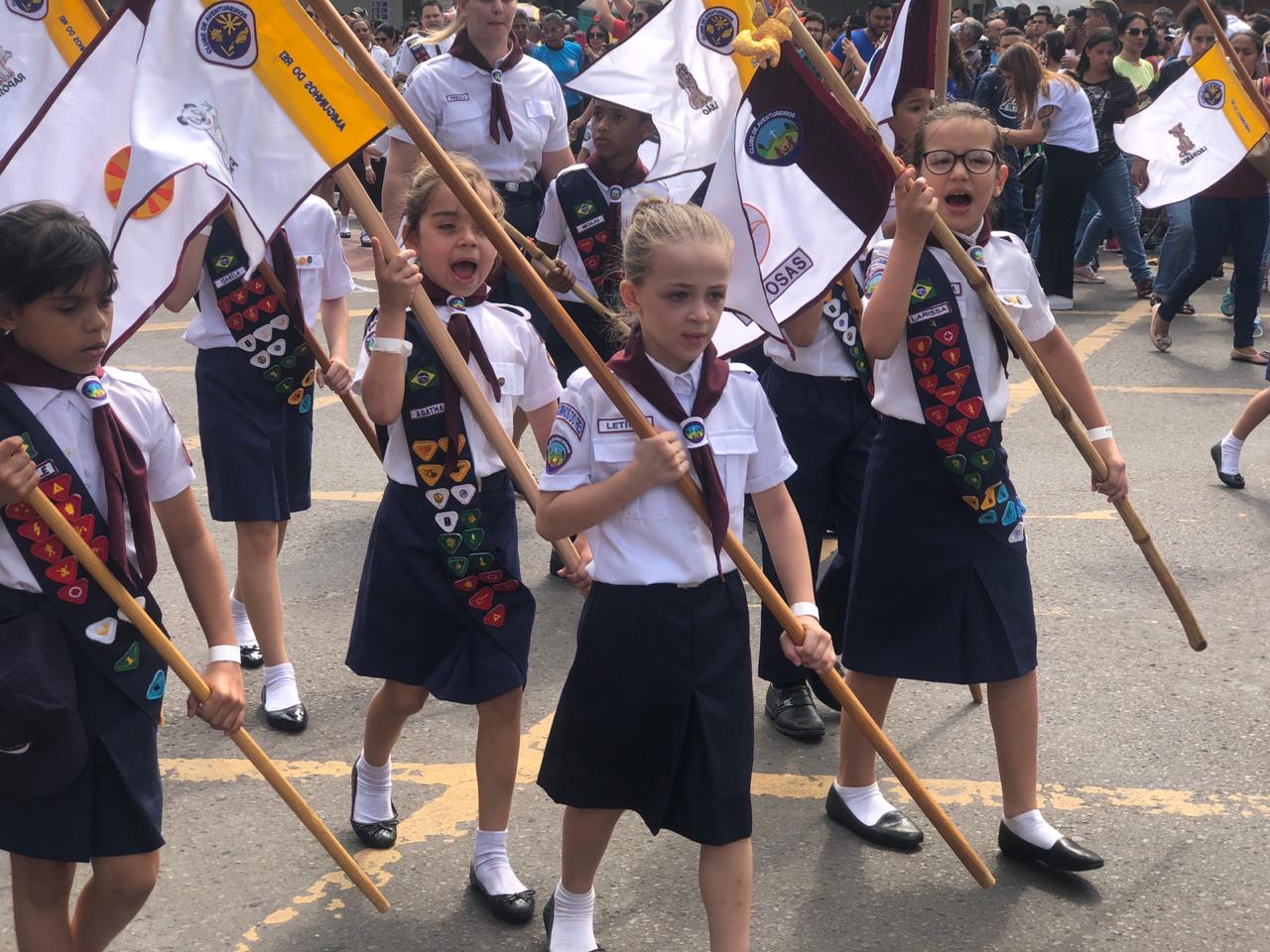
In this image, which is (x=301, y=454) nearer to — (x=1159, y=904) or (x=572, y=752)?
(x=572, y=752)

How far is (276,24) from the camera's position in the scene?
3.39 m

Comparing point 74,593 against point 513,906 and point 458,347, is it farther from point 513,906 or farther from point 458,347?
point 513,906

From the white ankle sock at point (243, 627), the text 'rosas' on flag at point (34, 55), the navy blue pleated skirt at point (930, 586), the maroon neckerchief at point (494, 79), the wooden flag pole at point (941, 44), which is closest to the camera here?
the navy blue pleated skirt at point (930, 586)

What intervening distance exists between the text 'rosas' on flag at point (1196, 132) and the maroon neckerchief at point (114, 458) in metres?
4.76

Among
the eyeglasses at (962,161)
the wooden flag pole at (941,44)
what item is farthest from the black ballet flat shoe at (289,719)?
the wooden flag pole at (941,44)

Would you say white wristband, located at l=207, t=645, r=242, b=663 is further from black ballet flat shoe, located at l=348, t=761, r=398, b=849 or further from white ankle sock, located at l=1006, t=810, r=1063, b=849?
white ankle sock, located at l=1006, t=810, r=1063, b=849

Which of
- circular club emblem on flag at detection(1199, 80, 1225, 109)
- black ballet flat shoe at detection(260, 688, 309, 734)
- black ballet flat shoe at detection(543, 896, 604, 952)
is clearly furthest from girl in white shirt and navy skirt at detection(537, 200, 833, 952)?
circular club emblem on flag at detection(1199, 80, 1225, 109)

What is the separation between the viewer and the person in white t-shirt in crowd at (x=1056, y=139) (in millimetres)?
11539

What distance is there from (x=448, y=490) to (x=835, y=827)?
139 centimetres

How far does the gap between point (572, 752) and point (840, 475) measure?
175cm

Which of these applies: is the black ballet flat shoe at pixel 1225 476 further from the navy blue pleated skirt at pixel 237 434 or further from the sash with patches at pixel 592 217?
the navy blue pleated skirt at pixel 237 434

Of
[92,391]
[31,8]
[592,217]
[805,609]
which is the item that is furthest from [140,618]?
[592,217]

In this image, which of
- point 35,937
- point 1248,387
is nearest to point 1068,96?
point 1248,387

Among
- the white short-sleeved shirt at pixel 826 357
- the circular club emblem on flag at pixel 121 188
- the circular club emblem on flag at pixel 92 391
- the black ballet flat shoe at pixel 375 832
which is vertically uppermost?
the circular club emblem on flag at pixel 121 188
